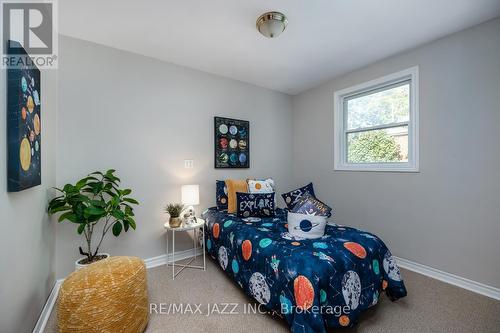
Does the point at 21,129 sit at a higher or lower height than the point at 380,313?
higher

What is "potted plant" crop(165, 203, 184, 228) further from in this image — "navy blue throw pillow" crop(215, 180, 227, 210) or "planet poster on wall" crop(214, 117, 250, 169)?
"planet poster on wall" crop(214, 117, 250, 169)

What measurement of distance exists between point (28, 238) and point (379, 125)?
141 inches

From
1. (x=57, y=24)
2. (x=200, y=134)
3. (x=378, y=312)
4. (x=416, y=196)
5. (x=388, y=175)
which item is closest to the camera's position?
(x=378, y=312)

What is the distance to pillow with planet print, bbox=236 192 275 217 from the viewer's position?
2.51 m

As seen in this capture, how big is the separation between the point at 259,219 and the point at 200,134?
139cm

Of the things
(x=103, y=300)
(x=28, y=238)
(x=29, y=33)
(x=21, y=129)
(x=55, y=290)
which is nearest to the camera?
(x=21, y=129)

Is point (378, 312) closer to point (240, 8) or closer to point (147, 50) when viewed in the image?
point (240, 8)

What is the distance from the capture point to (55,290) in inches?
79.2

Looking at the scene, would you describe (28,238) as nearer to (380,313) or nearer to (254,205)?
(254,205)

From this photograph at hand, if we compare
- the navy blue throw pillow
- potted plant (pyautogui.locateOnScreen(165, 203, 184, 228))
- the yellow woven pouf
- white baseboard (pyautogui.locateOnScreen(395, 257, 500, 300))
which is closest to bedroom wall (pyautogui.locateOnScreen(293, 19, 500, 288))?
white baseboard (pyautogui.locateOnScreen(395, 257, 500, 300))

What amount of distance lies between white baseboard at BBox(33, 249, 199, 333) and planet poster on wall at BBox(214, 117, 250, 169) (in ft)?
4.02

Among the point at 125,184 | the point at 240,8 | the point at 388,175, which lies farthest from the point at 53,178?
the point at 388,175

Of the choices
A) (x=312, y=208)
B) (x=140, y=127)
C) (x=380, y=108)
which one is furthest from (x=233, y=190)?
(x=380, y=108)

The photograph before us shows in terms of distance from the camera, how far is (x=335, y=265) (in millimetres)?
1433
